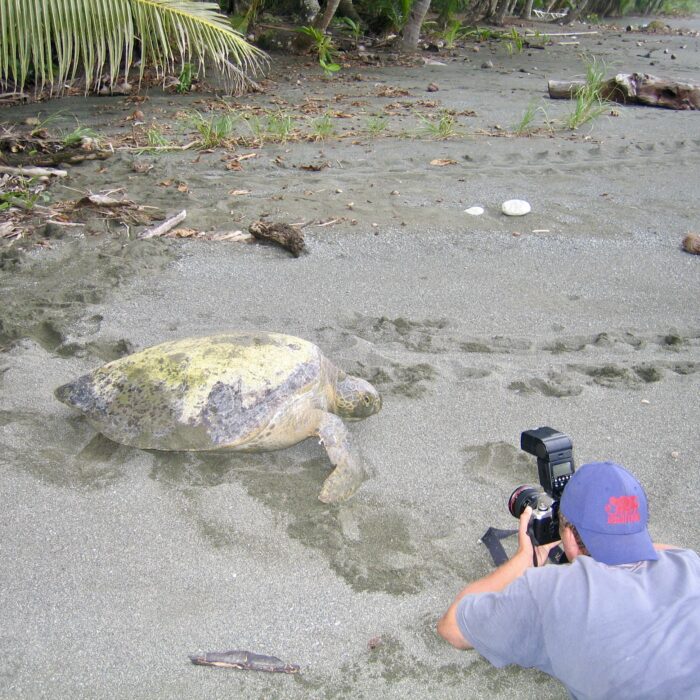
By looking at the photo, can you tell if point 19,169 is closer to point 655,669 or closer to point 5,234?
point 5,234

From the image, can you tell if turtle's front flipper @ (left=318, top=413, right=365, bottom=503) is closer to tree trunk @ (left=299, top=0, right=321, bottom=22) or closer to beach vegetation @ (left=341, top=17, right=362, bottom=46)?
beach vegetation @ (left=341, top=17, right=362, bottom=46)

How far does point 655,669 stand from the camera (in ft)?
4.31

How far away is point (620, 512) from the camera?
56.6 inches

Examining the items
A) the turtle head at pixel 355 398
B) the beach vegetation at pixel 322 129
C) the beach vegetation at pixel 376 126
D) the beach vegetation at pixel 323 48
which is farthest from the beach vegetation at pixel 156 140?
the turtle head at pixel 355 398

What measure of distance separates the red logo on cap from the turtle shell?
1267mm

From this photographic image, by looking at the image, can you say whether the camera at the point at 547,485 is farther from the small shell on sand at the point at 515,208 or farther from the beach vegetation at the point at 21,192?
the beach vegetation at the point at 21,192

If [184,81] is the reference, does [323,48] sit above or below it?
above

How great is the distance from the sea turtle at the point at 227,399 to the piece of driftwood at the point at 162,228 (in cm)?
166

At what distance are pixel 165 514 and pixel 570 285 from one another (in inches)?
102

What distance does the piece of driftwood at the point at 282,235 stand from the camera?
3.87m

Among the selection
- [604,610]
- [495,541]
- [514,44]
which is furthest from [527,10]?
[604,610]

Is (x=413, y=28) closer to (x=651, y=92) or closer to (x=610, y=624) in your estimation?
(x=651, y=92)

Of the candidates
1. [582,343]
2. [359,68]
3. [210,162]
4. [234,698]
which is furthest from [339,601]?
[359,68]

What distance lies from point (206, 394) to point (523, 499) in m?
1.17
